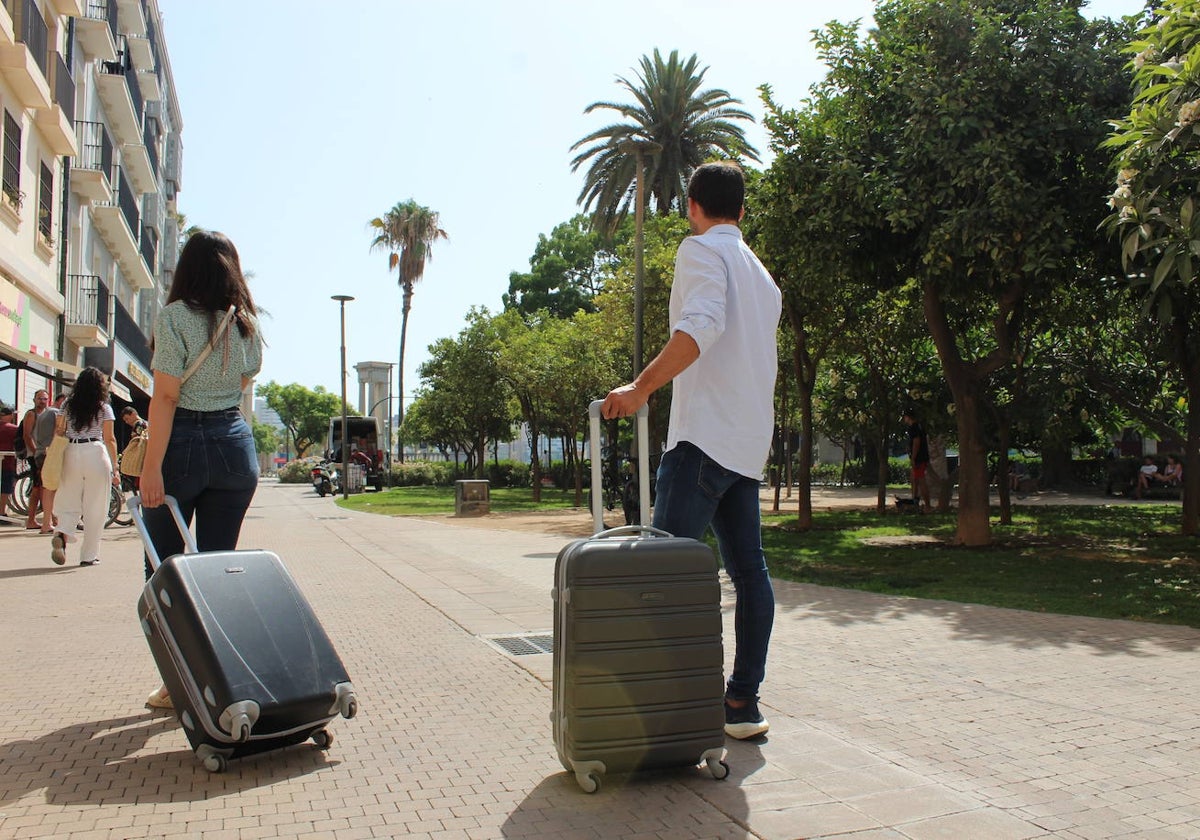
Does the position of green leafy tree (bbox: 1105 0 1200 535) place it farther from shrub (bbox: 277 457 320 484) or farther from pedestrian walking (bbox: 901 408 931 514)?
shrub (bbox: 277 457 320 484)

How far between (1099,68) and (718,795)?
10174mm

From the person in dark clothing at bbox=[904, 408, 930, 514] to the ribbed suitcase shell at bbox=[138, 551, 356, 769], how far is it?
15.2 metres

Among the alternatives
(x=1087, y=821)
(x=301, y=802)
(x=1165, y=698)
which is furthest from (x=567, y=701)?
(x=1165, y=698)

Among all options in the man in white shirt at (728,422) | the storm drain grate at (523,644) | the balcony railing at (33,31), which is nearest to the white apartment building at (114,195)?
the balcony railing at (33,31)

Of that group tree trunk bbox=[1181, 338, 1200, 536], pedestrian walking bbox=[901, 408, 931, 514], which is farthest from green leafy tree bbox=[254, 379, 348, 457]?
tree trunk bbox=[1181, 338, 1200, 536]

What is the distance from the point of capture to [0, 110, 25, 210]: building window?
1656 cm

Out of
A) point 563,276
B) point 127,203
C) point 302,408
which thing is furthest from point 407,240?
point 302,408

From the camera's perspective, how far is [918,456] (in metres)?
18.3

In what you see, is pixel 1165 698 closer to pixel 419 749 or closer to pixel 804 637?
pixel 804 637

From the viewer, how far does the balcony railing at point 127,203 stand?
2773cm

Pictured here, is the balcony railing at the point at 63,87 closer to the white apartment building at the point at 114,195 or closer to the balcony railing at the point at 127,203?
the white apartment building at the point at 114,195

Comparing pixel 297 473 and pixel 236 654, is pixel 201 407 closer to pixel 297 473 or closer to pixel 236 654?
pixel 236 654

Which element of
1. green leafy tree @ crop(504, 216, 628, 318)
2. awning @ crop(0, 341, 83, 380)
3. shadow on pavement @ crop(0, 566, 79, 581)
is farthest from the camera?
green leafy tree @ crop(504, 216, 628, 318)

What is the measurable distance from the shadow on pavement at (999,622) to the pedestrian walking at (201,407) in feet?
13.2
